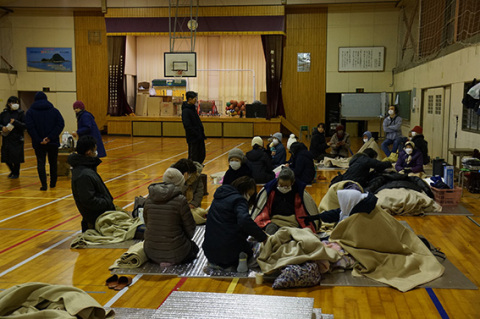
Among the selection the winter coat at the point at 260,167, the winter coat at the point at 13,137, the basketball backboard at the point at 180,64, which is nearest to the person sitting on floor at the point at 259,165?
the winter coat at the point at 260,167

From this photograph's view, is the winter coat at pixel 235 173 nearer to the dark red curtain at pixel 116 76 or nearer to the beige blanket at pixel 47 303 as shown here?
the beige blanket at pixel 47 303

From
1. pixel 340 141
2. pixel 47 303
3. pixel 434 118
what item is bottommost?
pixel 47 303

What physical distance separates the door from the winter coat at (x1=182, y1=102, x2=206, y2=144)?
703cm

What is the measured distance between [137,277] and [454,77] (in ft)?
32.6

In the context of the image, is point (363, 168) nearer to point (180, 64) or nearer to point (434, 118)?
point (434, 118)

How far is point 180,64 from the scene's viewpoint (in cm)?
2075

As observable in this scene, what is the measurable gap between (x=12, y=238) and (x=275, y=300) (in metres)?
4.34

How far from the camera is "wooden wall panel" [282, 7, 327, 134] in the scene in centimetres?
2195

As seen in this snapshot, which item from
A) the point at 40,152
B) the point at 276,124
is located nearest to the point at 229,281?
the point at 40,152

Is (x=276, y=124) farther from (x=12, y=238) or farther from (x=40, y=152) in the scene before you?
(x=12, y=238)

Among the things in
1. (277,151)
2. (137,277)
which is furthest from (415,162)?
(137,277)

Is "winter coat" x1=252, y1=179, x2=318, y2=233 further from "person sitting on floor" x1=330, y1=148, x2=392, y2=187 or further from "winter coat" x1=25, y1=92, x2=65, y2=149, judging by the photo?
"winter coat" x1=25, y1=92, x2=65, y2=149

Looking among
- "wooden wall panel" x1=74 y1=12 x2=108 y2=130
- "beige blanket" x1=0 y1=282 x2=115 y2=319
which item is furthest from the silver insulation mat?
"wooden wall panel" x1=74 y1=12 x2=108 y2=130

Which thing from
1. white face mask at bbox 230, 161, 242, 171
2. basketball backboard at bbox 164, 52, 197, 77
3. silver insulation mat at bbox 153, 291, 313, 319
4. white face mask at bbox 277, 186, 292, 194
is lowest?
silver insulation mat at bbox 153, 291, 313, 319
